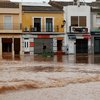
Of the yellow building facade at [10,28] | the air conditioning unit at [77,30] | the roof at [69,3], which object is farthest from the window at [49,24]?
the yellow building facade at [10,28]

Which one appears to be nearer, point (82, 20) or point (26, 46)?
point (26, 46)

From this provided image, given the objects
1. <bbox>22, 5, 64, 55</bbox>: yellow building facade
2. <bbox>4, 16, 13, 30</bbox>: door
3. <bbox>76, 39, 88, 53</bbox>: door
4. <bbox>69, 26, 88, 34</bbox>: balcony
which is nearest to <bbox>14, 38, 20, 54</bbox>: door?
<bbox>22, 5, 64, 55</bbox>: yellow building facade

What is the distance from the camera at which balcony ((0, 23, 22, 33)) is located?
177 ft

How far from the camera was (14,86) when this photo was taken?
16.0 meters

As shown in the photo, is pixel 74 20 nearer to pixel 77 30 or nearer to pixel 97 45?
pixel 77 30

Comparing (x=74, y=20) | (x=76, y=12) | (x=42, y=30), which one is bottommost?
(x=42, y=30)

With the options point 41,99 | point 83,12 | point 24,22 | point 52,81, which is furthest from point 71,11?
point 41,99

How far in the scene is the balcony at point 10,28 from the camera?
54.1m

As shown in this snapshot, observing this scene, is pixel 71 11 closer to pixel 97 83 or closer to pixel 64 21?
pixel 64 21

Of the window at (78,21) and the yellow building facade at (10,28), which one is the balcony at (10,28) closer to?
the yellow building facade at (10,28)

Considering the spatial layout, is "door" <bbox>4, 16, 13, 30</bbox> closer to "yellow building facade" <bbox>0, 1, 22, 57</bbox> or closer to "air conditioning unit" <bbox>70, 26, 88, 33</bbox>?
"yellow building facade" <bbox>0, 1, 22, 57</bbox>

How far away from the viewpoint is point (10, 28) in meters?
54.4

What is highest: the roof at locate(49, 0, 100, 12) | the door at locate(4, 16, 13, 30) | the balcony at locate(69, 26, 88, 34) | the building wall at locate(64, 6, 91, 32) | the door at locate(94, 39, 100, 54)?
the roof at locate(49, 0, 100, 12)

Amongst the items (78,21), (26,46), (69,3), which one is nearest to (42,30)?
(26,46)
